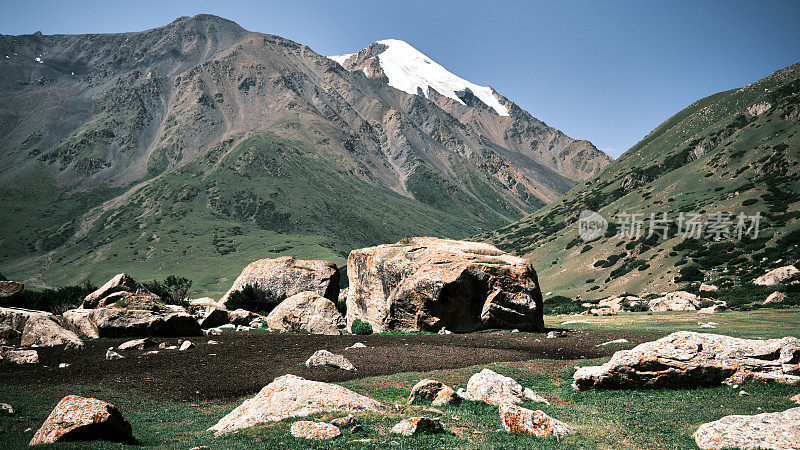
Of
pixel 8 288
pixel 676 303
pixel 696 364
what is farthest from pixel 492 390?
pixel 676 303

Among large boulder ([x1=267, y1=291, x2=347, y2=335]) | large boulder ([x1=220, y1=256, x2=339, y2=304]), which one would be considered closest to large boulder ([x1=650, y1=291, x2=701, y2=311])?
large boulder ([x1=267, y1=291, x2=347, y2=335])

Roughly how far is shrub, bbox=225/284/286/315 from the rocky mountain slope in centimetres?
6227

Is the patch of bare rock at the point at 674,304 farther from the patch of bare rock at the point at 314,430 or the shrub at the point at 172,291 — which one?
the shrub at the point at 172,291

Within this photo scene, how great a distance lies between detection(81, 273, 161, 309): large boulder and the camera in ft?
97.3

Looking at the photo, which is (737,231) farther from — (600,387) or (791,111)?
(600,387)

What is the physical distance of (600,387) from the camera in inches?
579

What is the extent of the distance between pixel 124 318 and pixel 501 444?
26.3m

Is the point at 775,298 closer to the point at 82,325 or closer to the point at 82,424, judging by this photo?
the point at 82,424

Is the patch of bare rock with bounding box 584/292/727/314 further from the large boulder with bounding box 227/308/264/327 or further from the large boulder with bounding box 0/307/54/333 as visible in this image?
the large boulder with bounding box 0/307/54/333

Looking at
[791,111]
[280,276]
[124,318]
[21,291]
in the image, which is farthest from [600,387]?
[791,111]

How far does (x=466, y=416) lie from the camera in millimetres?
12078

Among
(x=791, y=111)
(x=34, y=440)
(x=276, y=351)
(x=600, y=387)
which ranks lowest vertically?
(x=276, y=351)

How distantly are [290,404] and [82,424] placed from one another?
469 centimetres

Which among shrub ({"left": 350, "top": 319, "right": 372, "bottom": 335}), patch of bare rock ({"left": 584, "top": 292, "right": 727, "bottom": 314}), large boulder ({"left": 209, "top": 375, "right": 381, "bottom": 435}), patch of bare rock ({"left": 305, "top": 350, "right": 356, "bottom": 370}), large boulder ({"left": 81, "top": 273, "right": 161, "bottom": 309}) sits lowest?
patch of bare rock ({"left": 584, "top": 292, "right": 727, "bottom": 314})
